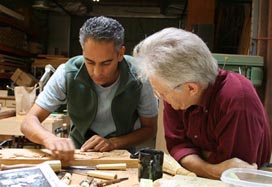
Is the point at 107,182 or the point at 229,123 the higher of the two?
the point at 229,123

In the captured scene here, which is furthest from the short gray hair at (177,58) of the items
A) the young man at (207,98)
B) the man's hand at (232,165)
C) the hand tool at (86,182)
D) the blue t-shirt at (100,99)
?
the blue t-shirt at (100,99)

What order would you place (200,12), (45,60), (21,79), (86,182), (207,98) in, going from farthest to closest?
(45,60) → (21,79) → (200,12) → (207,98) → (86,182)

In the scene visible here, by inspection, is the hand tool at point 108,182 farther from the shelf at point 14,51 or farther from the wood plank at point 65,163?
the shelf at point 14,51

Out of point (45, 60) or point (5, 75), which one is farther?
point (45, 60)

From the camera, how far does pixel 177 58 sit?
3.46 feet

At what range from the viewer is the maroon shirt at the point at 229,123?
1115mm

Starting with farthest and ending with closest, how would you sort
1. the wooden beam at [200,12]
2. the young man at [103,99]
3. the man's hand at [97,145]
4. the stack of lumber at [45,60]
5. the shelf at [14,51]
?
1. the stack of lumber at [45,60]
2. the shelf at [14,51]
3. the wooden beam at [200,12]
4. the young man at [103,99]
5. the man's hand at [97,145]

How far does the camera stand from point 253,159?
1.15 meters

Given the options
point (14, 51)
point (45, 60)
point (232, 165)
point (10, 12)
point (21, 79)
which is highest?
point (10, 12)

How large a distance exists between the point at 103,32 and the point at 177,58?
1.66 feet

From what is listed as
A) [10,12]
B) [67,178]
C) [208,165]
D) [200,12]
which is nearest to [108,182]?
[67,178]

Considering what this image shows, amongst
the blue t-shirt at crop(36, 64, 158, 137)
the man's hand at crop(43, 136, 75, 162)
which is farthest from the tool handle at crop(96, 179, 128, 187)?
the blue t-shirt at crop(36, 64, 158, 137)

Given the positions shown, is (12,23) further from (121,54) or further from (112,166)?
(112,166)

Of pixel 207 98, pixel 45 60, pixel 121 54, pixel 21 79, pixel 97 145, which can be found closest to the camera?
pixel 207 98
